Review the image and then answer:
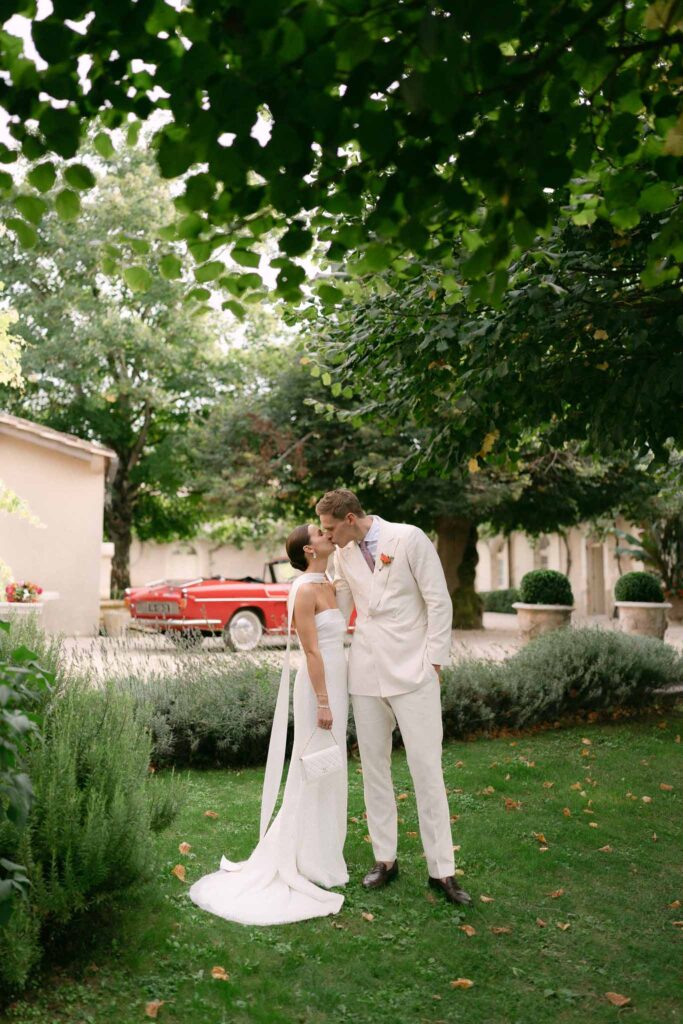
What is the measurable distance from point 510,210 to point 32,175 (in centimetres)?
142

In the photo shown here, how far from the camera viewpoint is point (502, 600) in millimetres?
38938

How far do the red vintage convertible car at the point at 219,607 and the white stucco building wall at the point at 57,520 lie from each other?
12.2 feet

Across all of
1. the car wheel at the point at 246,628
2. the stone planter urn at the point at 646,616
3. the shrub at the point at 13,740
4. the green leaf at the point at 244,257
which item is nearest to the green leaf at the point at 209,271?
the green leaf at the point at 244,257

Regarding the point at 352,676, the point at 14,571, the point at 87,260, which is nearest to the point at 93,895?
the point at 352,676

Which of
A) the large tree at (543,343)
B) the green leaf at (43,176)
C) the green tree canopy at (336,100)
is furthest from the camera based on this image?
the large tree at (543,343)

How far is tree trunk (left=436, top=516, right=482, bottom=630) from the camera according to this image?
82.6ft

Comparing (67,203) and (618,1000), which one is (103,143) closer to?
(67,203)

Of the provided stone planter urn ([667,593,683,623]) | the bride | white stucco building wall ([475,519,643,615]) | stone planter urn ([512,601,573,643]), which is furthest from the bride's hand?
white stucco building wall ([475,519,643,615])

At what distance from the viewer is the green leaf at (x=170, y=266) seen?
10.1ft

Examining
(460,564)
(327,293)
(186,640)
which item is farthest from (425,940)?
(460,564)

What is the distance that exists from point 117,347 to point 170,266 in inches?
984

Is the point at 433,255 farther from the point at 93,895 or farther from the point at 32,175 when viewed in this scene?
the point at 93,895

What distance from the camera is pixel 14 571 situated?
69.7 ft

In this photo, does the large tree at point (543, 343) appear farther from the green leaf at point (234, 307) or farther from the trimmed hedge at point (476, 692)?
the trimmed hedge at point (476, 692)
